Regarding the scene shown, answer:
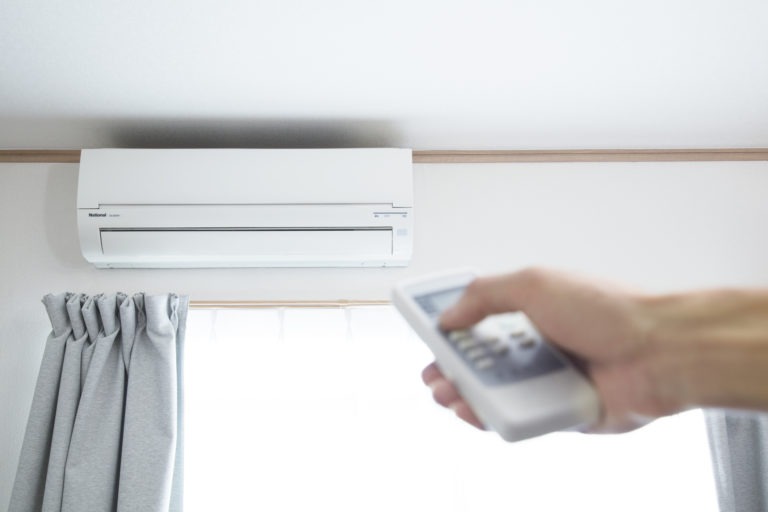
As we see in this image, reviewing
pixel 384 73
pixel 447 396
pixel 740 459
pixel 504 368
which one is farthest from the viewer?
pixel 740 459

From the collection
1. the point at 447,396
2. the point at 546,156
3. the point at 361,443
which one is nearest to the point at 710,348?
the point at 447,396

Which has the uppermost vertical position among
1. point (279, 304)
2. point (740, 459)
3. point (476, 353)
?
point (279, 304)

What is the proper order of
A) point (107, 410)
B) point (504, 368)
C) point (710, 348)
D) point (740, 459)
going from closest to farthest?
point (710, 348) < point (504, 368) < point (107, 410) < point (740, 459)

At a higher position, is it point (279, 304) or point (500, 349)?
point (279, 304)

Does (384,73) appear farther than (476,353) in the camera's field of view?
Yes

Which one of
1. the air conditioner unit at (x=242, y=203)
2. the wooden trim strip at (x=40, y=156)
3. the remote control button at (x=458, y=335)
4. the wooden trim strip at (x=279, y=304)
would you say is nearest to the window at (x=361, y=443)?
the wooden trim strip at (x=279, y=304)

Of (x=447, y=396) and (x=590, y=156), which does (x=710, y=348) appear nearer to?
(x=447, y=396)

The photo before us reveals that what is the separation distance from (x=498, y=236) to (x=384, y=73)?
74cm

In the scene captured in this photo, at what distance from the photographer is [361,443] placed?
174 cm

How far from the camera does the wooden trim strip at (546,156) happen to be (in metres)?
1.88

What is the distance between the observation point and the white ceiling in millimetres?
1165

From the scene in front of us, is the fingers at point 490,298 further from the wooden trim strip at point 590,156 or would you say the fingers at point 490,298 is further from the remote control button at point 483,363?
the wooden trim strip at point 590,156

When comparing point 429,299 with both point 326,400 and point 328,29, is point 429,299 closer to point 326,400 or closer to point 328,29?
point 328,29

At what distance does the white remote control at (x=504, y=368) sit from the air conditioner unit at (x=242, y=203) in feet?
3.09
